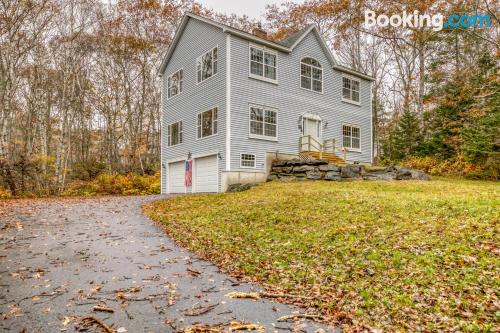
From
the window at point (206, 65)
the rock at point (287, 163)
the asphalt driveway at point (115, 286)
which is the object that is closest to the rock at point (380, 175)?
the rock at point (287, 163)

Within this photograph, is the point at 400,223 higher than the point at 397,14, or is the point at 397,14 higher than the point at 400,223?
the point at 397,14

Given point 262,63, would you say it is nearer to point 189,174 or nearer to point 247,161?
point 247,161

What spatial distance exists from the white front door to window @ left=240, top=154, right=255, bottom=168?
3.78m

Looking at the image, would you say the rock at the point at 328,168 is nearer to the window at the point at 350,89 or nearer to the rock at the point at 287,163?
the rock at the point at 287,163

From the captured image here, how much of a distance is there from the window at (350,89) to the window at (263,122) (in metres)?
6.48

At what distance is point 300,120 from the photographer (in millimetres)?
19328

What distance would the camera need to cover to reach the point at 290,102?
1906 centimetres

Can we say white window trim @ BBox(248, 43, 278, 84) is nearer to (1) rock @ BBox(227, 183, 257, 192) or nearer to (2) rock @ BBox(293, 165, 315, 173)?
(2) rock @ BBox(293, 165, 315, 173)

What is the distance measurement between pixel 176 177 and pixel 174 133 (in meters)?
2.79

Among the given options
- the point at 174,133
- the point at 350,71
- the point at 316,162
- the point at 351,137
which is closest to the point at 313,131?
the point at 316,162

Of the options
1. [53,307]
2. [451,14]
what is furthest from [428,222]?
[451,14]

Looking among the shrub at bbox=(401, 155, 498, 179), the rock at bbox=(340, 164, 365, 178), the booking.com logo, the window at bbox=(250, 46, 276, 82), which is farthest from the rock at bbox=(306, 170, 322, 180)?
the booking.com logo

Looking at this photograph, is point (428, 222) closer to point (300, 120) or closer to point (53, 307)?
point (53, 307)

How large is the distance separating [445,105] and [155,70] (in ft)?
76.9
